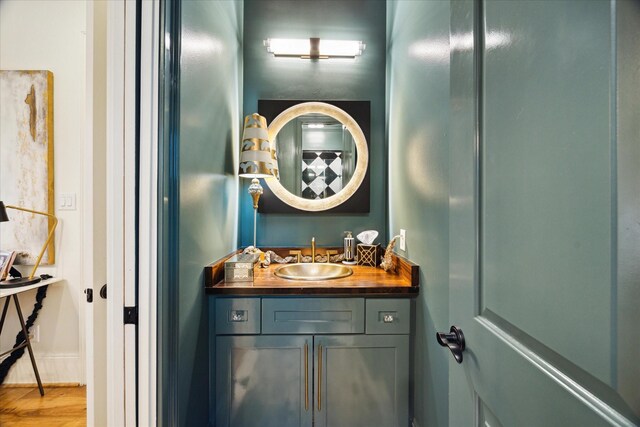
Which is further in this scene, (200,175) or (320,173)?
(320,173)

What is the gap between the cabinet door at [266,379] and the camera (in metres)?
1.46

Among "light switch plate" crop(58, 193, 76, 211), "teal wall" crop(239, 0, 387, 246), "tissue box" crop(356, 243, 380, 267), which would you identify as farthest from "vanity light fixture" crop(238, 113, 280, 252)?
"light switch plate" crop(58, 193, 76, 211)

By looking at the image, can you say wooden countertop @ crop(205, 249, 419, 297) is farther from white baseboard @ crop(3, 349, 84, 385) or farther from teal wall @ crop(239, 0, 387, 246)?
white baseboard @ crop(3, 349, 84, 385)

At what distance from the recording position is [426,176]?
1.35m

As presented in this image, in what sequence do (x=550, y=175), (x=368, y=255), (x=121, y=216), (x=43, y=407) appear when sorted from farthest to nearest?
(x=368, y=255) < (x=43, y=407) < (x=121, y=216) < (x=550, y=175)

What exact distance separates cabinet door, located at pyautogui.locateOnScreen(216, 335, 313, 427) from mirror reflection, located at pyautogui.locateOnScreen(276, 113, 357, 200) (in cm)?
106

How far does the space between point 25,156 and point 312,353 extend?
239 centimetres

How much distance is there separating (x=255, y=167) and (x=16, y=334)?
2.13m

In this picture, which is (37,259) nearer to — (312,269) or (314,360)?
(312,269)

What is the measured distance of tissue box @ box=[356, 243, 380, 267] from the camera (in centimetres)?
196

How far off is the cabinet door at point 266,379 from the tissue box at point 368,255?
0.69 meters

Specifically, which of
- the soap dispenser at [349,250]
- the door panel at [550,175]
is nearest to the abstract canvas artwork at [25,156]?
the soap dispenser at [349,250]

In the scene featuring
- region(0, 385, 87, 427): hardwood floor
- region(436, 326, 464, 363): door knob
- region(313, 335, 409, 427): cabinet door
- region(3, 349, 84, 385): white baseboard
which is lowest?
region(0, 385, 87, 427): hardwood floor

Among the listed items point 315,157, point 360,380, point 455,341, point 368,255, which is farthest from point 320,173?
point 455,341
